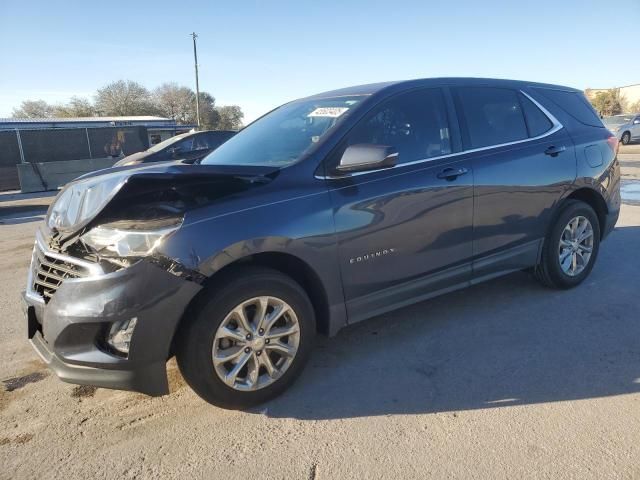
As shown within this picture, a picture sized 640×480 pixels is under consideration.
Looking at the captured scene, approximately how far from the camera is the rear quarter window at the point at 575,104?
4.59 m

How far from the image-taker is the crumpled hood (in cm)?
260

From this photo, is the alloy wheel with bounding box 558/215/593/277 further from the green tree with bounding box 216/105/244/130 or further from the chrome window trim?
the green tree with bounding box 216/105/244/130

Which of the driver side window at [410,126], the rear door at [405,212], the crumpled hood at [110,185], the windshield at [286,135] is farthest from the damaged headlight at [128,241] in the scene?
the driver side window at [410,126]

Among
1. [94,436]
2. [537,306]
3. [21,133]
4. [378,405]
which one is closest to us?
[94,436]

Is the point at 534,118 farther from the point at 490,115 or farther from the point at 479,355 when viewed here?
the point at 479,355

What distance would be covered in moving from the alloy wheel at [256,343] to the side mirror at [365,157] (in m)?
0.93

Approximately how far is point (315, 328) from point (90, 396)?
1479 millimetres

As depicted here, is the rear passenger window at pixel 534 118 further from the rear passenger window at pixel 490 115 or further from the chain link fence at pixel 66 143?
the chain link fence at pixel 66 143

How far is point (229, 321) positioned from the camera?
2.79 m

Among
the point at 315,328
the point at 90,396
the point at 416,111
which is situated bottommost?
the point at 90,396

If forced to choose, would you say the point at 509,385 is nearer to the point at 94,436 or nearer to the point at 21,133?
the point at 94,436

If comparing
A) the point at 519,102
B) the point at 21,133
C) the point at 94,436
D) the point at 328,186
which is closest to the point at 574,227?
the point at 519,102

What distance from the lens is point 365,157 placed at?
3014mm

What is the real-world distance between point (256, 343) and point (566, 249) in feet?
10.3
